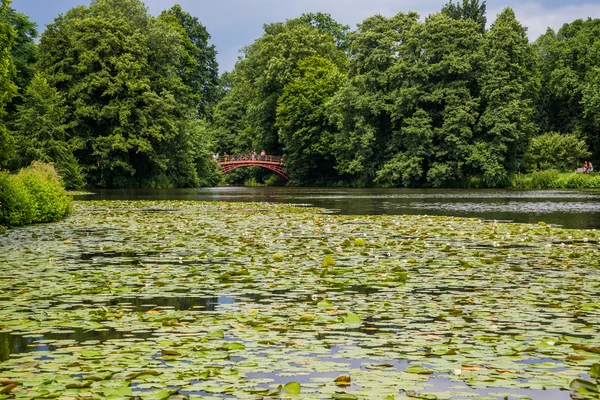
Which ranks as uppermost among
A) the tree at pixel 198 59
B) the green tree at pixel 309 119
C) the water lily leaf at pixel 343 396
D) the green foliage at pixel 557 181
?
the tree at pixel 198 59

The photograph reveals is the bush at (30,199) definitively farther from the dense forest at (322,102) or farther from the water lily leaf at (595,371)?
the dense forest at (322,102)

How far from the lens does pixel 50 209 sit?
971 inches

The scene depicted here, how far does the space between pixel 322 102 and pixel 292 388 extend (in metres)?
75.7

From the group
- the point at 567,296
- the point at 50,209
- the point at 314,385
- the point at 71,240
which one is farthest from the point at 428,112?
the point at 314,385

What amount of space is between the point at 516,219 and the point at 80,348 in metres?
20.5

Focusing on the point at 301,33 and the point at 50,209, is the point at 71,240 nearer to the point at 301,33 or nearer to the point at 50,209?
the point at 50,209

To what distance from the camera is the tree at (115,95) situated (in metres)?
63.8

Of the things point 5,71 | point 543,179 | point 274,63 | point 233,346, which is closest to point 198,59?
point 274,63

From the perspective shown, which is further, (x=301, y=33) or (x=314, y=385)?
(x=301, y=33)

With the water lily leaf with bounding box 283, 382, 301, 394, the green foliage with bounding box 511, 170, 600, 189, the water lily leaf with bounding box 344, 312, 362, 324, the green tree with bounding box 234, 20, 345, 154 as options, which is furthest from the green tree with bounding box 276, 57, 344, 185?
the water lily leaf with bounding box 283, 382, 301, 394

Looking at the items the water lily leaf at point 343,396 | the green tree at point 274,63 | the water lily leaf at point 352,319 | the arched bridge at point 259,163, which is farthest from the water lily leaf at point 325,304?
the arched bridge at point 259,163

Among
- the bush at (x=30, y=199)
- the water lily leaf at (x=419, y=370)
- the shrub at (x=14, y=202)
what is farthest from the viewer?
the bush at (x=30, y=199)

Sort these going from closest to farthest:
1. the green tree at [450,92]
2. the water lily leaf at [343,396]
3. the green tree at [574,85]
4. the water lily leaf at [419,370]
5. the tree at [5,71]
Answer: the water lily leaf at [343,396] → the water lily leaf at [419,370] → the tree at [5,71] → the green tree at [450,92] → the green tree at [574,85]

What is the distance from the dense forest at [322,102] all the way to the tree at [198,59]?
0.59 metres
